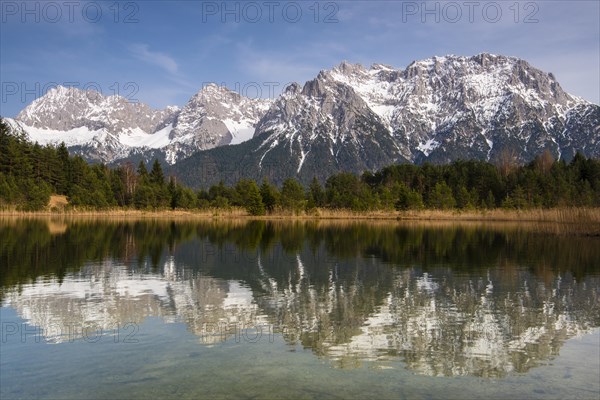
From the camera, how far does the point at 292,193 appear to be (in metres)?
101

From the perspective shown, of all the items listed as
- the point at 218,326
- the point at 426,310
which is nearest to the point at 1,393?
the point at 218,326

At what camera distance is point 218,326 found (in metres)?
15.3

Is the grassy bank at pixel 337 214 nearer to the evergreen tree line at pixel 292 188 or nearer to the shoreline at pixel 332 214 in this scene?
the shoreline at pixel 332 214

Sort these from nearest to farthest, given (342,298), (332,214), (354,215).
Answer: (342,298) < (354,215) < (332,214)

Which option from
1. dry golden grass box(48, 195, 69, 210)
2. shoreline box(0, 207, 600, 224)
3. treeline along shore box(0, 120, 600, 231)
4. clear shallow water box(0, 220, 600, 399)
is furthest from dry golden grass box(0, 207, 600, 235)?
clear shallow water box(0, 220, 600, 399)

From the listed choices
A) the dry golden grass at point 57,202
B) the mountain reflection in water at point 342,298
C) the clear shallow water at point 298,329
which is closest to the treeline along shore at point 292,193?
the dry golden grass at point 57,202

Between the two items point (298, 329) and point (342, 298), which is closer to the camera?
point (298, 329)

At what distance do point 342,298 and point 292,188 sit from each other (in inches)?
3244

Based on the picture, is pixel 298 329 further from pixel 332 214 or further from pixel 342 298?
pixel 332 214

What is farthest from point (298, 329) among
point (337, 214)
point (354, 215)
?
point (337, 214)

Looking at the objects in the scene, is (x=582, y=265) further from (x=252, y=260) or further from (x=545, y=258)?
(x=252, y=260)

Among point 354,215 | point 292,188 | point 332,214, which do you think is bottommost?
point 354,215

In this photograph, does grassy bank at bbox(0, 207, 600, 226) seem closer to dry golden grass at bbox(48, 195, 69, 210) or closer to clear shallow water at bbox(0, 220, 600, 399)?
dry golden grass at bbox(48, 195, 69, 210)

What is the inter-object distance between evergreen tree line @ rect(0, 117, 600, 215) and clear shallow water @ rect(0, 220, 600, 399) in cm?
7256
